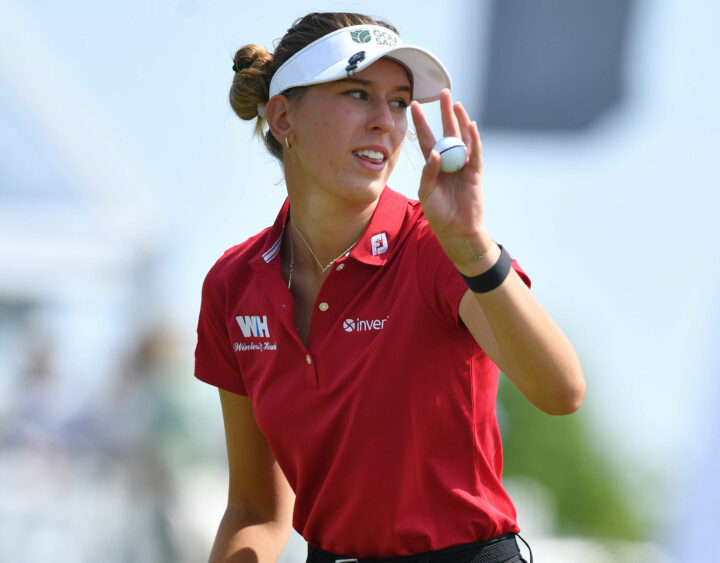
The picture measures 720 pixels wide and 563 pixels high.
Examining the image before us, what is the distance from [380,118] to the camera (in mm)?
2652

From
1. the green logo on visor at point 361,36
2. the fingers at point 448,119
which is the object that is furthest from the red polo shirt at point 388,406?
the green logo on visor at point 361,36

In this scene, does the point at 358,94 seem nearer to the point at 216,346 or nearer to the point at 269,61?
the point at 269,61

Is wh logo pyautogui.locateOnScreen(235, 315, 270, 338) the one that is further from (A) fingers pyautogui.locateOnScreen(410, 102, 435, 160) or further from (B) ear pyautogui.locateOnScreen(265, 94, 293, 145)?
(A) fingers pyautogui.locateOnScreen(410, 102, 435, 160)

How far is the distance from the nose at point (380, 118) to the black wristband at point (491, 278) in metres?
0.71

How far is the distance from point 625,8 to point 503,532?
407 cm

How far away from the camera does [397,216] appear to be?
2639 mm

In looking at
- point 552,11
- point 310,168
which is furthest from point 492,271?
point 552,11

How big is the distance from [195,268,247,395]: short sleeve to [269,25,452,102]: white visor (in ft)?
1.85

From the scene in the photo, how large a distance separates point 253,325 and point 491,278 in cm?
90

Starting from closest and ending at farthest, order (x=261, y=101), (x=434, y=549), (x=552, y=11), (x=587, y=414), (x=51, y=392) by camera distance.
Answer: (x=434, y=549), (x=261, y=101), (x=552, y=11), (x=51, y=392), (x=587, y=414)

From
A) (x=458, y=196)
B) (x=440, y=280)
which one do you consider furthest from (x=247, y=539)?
(x=458, y=196)

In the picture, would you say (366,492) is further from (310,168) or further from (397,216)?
(310,168)

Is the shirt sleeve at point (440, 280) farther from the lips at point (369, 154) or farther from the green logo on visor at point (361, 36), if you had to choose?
the green logo on visor at point (361, 36)

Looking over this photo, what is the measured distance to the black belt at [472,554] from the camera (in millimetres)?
2355
